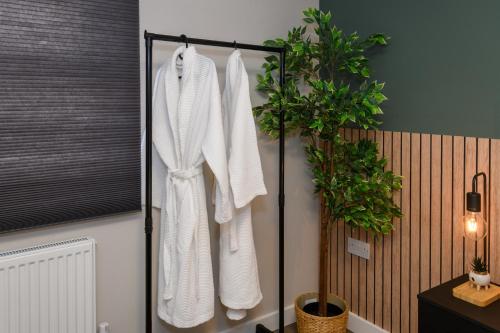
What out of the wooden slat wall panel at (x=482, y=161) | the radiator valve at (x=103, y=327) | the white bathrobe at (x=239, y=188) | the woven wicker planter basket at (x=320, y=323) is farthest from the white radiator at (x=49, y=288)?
the wooden slat wall panel at (x=482, y=161)

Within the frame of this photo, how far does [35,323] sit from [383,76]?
210 centimetres

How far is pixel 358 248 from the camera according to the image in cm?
265

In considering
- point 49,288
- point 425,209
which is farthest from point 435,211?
point 49,288

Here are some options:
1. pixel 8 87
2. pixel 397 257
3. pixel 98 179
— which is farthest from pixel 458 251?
pixel 8 87

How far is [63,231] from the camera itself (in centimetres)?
195

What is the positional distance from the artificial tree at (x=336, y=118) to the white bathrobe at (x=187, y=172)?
1.58 ft

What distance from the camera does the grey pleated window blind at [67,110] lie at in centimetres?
176

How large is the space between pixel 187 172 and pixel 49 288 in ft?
2.49

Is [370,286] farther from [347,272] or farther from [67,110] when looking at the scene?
[67,110]

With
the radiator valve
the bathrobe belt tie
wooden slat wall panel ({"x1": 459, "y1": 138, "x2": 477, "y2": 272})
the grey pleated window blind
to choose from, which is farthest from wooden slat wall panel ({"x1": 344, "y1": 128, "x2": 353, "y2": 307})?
the radiator valve

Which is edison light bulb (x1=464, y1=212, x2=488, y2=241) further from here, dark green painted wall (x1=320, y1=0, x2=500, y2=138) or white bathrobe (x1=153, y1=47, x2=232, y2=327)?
white bathrobe (x1=153, y1=47, x2=232, y2=327)

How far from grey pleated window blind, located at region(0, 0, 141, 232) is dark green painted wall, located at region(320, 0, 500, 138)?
4.40 feet

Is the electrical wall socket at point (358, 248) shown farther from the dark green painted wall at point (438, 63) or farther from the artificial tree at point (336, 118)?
the dark green painted wall at point (438, 63)

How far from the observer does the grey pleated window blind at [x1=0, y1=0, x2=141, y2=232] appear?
5.78ft
